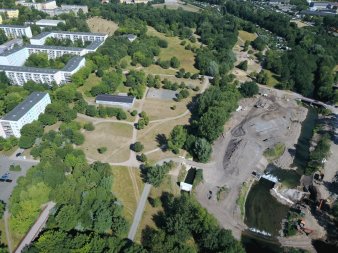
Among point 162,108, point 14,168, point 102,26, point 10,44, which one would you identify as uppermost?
point 102,26

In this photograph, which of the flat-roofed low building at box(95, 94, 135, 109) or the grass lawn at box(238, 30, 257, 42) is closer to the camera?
the flat-roofed low building at box(95, 94, 135, 109)

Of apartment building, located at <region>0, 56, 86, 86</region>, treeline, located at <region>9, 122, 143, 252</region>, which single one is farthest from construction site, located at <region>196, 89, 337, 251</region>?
apartment building, located at <region>0, 56, 86, 86</region>

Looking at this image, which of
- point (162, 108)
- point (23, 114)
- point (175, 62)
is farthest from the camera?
point (175, 62)

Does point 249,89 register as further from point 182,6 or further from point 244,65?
point 182,6

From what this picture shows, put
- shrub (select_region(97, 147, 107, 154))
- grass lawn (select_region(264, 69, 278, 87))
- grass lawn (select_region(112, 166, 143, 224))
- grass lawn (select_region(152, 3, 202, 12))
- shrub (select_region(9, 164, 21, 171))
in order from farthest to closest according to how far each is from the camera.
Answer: grass lawn (select_region(152, 3, 202, 12)) < grass lawn (select_region(264, 69, 278, 87)) < shrub (select_region(97, 147, 107, 154)) < shrub (select_region(9, 164, 21, 171)) < grass lawn (select_region(112, 166, 143, 224))

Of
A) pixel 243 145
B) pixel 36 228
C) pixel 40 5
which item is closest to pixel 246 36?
pixel 243 145

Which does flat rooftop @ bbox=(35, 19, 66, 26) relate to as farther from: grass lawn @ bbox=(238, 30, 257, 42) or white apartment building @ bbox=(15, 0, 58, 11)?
grass lawn @ bbox=(238, 30, 257, 42)

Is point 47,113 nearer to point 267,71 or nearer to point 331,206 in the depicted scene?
point 331,206
